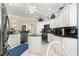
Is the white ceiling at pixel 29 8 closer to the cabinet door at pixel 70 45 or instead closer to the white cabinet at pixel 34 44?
the white cabinet at pixel 34 44

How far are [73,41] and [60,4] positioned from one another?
514mm

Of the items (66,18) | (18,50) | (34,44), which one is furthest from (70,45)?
(18,50)

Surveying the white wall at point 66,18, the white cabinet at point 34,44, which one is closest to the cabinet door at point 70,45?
the white wall at point 66,18

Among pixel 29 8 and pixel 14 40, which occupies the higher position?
pixel 29 8

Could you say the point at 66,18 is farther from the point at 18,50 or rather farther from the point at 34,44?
the point at 18,50

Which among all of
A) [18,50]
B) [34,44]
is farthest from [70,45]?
[18,50]

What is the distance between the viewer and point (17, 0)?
1527 millimetres

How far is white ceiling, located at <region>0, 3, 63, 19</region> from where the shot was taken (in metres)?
1.52

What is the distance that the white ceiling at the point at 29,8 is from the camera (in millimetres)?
1517

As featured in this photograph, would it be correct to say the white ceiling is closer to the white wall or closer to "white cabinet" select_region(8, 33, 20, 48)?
the white wall

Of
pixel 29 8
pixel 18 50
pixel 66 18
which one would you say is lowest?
pixel 18 50

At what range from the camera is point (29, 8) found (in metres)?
1.53

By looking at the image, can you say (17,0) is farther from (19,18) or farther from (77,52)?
(77,52)

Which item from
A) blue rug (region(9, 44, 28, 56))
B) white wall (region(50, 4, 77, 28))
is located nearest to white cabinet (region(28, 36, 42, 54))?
blue rug (region(9, 44, 28, 56))
